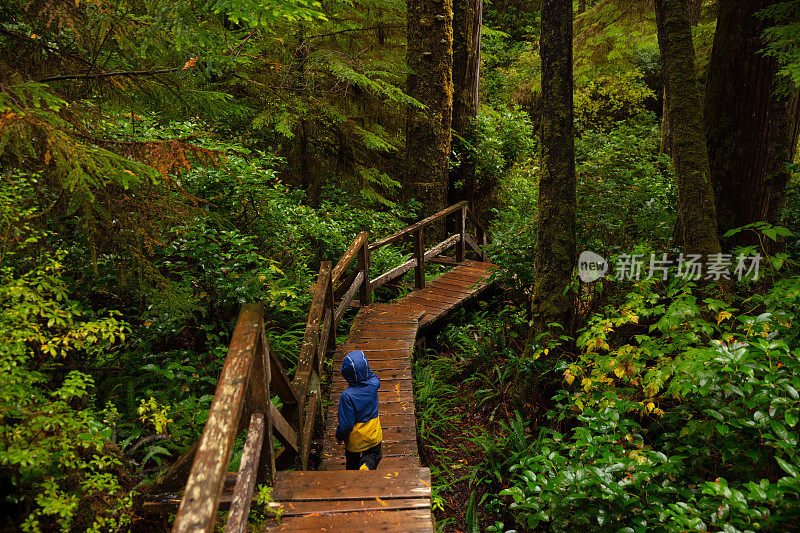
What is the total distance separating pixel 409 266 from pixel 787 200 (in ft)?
19.6

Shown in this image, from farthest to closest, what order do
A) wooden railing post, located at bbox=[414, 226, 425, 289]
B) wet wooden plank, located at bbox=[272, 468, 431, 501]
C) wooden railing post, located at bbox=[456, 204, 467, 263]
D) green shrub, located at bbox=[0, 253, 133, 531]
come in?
wooden railing post, located at bbox=[456, 204, 467, 263], wooden railing post, located at bbox=[414, 226, 425, 289], wet wooden plank, located at bbox=[272, 468, 431, 501], green shrub, located at bbox=[0, 253, 133, 531]

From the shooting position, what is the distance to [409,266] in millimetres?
9062

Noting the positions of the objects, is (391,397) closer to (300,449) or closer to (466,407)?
(466,407)

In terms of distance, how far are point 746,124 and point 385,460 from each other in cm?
622

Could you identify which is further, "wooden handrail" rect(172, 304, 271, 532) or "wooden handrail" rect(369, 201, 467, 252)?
"wooden handrail" rect(369, 201, 467, 252)

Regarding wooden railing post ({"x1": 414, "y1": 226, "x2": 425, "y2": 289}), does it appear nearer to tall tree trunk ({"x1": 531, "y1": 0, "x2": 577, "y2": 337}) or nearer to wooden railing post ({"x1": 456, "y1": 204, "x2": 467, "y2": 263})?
wooden railing post ({"x1": 456, "y1": 204, "x2": 467, "y2": 263})

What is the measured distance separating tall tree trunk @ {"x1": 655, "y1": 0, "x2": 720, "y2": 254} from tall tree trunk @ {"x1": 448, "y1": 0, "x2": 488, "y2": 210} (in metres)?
7.04

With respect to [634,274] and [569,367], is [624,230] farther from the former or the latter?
[569,367]

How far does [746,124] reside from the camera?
621 cm

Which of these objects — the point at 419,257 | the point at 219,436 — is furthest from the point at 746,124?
the point at 219,436

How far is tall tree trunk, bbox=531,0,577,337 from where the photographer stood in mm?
5574

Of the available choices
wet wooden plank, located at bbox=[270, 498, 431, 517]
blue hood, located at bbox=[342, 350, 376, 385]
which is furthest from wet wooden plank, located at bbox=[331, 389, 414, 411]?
wet wooden plank, located at bbox=[270, 498, 431, 517]

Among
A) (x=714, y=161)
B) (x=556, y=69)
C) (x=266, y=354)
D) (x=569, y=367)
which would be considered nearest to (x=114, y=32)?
(x=266, y=354)

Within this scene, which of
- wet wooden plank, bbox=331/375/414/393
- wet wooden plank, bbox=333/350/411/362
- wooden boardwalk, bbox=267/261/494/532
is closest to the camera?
wooden boardwalk, bbox=267/261/494/532
